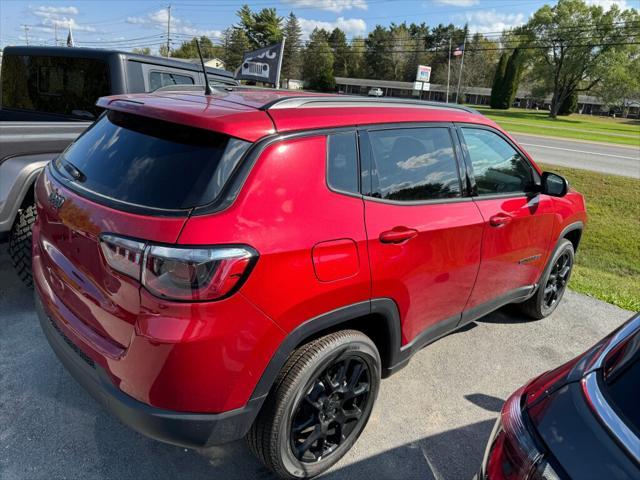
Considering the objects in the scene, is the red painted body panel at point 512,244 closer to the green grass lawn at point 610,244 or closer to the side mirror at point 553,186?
the side mirror at point 553,186

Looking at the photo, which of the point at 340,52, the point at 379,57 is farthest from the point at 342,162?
the point at 340,52

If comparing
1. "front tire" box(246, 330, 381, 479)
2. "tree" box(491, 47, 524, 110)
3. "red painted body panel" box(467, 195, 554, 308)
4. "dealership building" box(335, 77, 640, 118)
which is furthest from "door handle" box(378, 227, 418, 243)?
"dealership building" box(335, 77, 640, 118)

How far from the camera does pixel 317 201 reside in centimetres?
208

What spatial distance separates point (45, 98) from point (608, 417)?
571 cm

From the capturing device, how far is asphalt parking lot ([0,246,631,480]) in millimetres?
2391

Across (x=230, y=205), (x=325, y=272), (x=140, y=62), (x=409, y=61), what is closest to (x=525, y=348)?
(x=325, y=272)

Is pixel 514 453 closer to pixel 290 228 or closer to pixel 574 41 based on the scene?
pixel 290 228

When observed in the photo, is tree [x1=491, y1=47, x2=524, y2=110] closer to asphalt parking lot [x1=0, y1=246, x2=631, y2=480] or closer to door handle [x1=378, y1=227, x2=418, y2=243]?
asphalt parking lot [x1=0, y1=246, x2=631, y2=480]

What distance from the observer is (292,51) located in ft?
296

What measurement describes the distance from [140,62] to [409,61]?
98.9 meters

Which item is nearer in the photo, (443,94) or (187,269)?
(187,269)

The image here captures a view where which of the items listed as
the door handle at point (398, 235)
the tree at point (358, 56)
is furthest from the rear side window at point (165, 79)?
the tree at point (358, 56)

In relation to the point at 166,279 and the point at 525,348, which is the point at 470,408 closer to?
the point at 525,348

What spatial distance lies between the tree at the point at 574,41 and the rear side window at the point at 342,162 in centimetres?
5824
